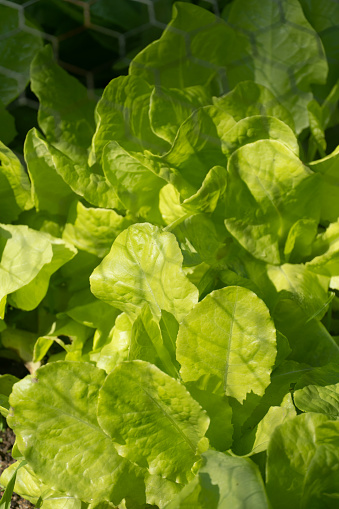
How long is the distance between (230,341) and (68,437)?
15 cm

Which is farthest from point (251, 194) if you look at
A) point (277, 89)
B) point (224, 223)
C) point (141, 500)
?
point (141, 500)

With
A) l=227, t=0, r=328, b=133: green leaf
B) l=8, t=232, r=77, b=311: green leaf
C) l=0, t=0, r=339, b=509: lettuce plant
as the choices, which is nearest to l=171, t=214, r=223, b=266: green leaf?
l=0, t=0, r=339, b=509: lettuce plant

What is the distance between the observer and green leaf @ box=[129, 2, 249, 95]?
2.16ft

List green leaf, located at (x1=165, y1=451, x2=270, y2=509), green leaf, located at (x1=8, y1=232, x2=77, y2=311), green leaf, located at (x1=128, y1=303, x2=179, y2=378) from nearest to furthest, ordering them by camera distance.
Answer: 1. green leaf, located at (x1=165, y1=451, x2=270, y2=509)
2. green leaf, located at (x1=128, y1=303, x2=179, y2=378)
3. green leaf, located at (x1=8, y1=232, x2=77, y2=311)

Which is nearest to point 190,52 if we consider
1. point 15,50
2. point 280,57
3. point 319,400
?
point 280,57

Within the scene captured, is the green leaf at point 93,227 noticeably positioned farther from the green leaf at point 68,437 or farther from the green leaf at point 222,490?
the green leaf at point 222,490

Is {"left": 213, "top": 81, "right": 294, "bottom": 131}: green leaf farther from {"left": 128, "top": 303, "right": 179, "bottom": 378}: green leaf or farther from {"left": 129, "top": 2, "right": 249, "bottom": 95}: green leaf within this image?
{"left": 128, "top": 303, "right": 179, "bottom": 378}: green leaf

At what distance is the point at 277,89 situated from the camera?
71cm

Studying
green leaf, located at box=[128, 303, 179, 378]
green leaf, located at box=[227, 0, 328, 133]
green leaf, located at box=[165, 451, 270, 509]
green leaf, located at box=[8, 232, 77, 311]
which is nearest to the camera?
green leaf, located at box=[165, 451, 270, 509]

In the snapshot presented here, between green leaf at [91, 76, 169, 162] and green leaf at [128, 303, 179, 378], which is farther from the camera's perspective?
green leaf at [91, 76, 169, 162]

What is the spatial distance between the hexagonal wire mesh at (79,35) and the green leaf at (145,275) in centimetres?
27

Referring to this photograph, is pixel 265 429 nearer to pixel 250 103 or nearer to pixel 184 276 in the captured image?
pixel 184 276

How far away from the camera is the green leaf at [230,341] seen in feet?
1.52

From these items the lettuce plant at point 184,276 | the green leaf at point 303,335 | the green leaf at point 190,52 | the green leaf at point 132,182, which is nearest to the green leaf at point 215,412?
the lettuce plant at point 184,276
